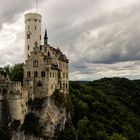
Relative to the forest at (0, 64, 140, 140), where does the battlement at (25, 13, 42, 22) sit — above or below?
above

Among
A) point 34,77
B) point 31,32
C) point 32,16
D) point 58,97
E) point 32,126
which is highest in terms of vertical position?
point 32,16

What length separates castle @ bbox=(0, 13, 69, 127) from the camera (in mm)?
75312

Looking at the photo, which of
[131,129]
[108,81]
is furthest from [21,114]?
[108,81]

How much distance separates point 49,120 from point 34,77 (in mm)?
10905

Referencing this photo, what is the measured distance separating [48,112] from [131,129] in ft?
114

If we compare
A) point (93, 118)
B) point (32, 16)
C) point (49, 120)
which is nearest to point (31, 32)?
point (32, 16)

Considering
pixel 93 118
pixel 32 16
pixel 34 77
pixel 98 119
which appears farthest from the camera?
pixel 98 119

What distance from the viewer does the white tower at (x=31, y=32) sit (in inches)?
3452

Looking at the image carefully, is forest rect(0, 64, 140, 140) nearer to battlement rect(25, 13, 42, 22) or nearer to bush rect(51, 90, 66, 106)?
bush rect(51, 90, 66, 106)

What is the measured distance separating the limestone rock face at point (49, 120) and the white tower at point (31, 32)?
14910mm

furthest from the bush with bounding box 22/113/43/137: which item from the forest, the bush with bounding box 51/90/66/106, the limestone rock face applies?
the bush with bounding box 51/90/66/106

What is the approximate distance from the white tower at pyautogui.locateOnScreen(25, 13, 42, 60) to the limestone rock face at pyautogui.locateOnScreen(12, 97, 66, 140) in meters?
14.9

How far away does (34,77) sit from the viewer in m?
82.8

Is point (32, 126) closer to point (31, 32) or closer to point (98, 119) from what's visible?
point (31, 32)
